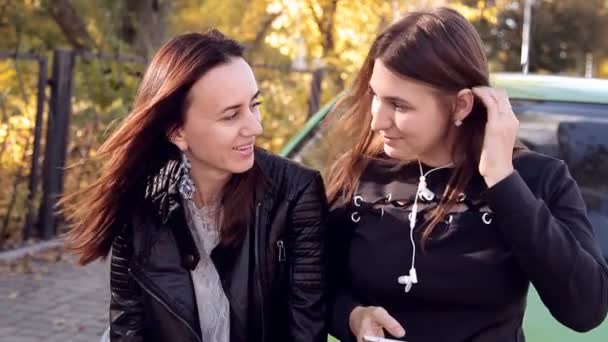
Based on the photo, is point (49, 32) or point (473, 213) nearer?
point (473, 213)

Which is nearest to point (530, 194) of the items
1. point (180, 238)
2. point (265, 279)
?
point (265, 279)

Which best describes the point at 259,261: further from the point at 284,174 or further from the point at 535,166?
the point at 535,166

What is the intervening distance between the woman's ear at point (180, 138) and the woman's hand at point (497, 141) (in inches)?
26.9

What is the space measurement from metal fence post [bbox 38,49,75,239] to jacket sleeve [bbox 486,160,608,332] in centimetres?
646

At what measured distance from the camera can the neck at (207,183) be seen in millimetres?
2025

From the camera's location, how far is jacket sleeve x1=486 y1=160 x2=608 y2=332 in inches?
64.0

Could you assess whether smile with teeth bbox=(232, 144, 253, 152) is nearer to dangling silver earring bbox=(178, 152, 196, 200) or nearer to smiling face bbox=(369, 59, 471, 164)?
dangling silver earring bbox=(178, 152, 196, 200)

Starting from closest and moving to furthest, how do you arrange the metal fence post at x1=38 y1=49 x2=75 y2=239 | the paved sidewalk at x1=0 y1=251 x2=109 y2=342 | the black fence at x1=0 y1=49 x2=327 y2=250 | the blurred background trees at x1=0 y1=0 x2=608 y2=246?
the paved sidewalk at x1=0 y1=251 x2=109 y2=342
the black fence at x1=0 y1=49 x2=327 y2=250
the blurred background trees at x1=0 y1=0 x2=608 y2=246
the metal fence post at x1=38 y1=49 x2=75 y2=239

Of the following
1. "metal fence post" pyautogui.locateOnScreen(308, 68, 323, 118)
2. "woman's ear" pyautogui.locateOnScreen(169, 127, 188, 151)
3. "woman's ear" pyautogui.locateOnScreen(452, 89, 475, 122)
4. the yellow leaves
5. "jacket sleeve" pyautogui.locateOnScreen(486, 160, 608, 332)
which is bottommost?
the yellow leaves

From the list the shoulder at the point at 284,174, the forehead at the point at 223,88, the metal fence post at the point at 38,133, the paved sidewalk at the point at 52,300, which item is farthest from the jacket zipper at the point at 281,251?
the metal fence post at the point at 38,133

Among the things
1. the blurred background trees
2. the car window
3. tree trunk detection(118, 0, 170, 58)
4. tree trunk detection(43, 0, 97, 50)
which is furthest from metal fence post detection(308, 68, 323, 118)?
the car window

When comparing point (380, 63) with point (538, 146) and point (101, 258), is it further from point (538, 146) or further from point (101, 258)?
point (538, 146)

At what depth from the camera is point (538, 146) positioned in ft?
10.9

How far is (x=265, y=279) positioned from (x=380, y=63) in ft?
1.79
